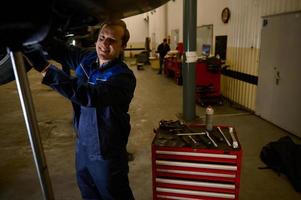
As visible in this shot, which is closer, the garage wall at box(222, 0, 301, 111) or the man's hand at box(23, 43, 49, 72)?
the man's hand at box(23, 43, 49, 72)

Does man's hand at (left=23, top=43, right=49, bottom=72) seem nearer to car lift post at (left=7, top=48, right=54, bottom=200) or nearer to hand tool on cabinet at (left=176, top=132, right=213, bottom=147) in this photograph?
car lift post at (left=7, top=48, right=54, bottom=200)

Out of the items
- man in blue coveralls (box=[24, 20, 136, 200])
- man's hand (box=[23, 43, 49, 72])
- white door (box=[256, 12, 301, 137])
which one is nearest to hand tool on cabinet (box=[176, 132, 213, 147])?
man in blue coveralls (box=[24, 20, 136, 200])

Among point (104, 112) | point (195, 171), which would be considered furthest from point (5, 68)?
point (195, 171)

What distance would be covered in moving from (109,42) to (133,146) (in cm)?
196

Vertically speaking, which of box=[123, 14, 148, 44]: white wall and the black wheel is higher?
box=[123, 14, 148, 44]: white wall

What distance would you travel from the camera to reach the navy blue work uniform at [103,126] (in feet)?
4.30

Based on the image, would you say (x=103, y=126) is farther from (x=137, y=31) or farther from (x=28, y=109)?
(x=137, y=31)

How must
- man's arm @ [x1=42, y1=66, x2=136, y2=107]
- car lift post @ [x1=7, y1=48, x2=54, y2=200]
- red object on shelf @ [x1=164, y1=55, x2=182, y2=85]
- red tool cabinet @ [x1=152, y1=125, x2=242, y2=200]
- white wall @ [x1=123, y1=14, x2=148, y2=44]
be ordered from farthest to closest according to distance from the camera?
white wall @ [x1=123, y1=14, x2=148, y2=44], red object on shelf @ [x1=164, y1=55, x2=182, y2=85], red tool cabinet @ [x1=152, y1=125, x2=242, y2=200], man's arm @ [x1=42, y1=66, x2=136, y2=107], car lift post @ [x1=7, y1=48, x2=54, y2=200]

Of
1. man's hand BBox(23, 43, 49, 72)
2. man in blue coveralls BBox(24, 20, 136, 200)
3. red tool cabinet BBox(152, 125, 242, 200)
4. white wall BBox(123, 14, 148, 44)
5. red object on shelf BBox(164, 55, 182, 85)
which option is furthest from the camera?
white wall BBox(123, 14, 148, 44)

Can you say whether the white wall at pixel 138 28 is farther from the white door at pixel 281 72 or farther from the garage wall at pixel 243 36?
the white door at pixel 281 72

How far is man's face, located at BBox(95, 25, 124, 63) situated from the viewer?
1.31 m

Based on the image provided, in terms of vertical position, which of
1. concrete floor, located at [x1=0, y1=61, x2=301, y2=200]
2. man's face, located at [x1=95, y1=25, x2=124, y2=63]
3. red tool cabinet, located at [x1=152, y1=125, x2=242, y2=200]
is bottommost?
concrete floor, located at [x1=0, y1=61, x2=301, y2=200]

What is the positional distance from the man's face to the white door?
2.71 m

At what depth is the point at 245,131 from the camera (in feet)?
11.3
